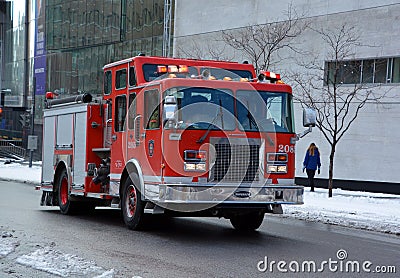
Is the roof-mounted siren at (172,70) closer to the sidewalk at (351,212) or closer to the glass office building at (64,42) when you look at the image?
the sidewalk at (351,212)

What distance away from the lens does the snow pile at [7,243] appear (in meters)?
10.5

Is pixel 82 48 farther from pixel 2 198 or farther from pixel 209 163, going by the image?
pixel 209 163

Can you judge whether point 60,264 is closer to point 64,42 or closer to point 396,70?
point 396,70

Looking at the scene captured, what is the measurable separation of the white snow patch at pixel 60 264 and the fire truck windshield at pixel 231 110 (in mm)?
3117

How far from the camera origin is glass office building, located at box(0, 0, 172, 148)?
46.4m

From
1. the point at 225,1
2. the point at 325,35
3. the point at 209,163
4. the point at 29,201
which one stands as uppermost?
the point at 225,1

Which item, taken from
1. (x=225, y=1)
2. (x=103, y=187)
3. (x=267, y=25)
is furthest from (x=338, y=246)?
(x=225, y=1)

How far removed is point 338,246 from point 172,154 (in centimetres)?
317

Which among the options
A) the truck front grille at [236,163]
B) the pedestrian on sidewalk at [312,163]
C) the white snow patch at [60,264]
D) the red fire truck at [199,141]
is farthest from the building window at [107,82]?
the pedestrian on sidewalk at [312,163]

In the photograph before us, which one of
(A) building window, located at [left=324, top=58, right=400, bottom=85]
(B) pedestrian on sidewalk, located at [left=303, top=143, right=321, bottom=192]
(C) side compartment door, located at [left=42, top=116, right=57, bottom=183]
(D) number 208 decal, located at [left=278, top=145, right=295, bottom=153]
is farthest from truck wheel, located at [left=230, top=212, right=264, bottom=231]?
(A) building window, located at [left=324, top=58, right=400, bottom=85]

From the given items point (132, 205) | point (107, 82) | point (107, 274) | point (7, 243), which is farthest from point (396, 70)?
point (107, 274)

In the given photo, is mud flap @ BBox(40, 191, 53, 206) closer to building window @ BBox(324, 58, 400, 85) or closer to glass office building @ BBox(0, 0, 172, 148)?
building window @ BBox(324, 58, 400, 85)

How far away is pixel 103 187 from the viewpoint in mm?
14977

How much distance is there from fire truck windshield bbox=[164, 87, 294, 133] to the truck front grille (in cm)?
33
